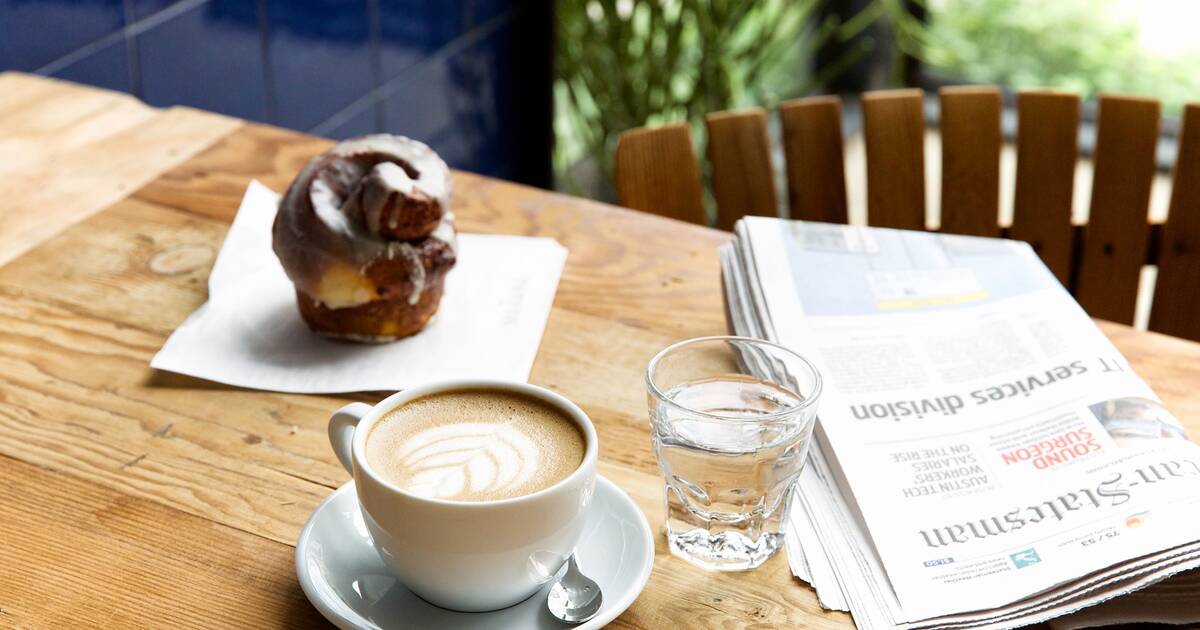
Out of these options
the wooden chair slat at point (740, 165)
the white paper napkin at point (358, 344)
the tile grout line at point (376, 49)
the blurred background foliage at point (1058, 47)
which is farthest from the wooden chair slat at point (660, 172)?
the blurred background foliage at point (1058, 47)

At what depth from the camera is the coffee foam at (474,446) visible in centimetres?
51

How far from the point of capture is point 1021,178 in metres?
1.18

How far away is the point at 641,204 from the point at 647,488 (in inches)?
18.7

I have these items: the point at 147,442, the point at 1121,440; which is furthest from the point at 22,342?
the point at 1121,440

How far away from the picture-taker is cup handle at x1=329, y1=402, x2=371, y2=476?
0.54 m

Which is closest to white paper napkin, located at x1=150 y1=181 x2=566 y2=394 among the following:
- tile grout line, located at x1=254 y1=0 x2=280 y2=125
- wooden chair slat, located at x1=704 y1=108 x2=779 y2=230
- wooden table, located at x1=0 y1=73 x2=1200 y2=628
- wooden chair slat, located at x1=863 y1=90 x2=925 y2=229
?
wooden table, located at x1=0 y1=73 x2=1200 y2=628

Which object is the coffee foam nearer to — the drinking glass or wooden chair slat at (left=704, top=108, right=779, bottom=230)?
the drinking glass

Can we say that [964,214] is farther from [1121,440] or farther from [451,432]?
[451,432]

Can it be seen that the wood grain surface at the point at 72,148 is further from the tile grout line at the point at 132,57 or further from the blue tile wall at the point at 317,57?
the blue tile wall at the point at 317,57

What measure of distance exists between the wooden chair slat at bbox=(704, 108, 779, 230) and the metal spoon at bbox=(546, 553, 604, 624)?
0.62 metres

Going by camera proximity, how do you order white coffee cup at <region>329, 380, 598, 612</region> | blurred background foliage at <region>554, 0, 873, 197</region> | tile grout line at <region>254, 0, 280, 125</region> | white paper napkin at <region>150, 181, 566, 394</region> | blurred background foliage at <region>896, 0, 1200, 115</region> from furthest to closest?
blurred background foliage at <region>896, 0, 1200, 115</region>
blurred background foliage at <region>554, 0, 873, 197</region>
tile grout line at <region>254, 0, 280, 125</region>
white paper napkin at <region>150, 181, 566, 394</region>
white coffee cup at <region>329, 380, 598, 612</region>

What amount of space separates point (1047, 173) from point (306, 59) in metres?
1.03

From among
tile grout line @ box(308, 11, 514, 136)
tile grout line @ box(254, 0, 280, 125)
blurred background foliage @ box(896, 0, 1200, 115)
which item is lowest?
blurred background foliage @ box(896, 0, 1200, 115)

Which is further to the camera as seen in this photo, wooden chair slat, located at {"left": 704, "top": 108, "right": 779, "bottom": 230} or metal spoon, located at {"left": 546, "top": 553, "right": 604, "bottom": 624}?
wooden chair slat, located at {"left": 704, "top": 108, "right": 779, "bottom": 230}
